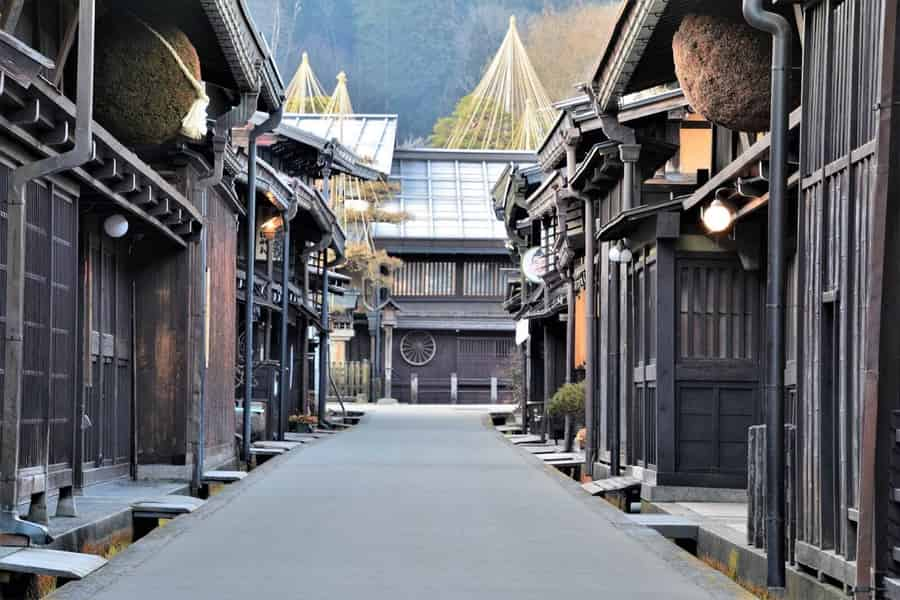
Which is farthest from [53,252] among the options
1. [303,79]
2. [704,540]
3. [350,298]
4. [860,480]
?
[303,79]

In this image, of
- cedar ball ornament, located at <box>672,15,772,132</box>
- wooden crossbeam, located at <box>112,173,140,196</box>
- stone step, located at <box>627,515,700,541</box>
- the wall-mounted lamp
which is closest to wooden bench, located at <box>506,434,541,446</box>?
the wall-mounted lamp

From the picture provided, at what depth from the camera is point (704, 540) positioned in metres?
14.0

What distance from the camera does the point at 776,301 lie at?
10.9 metres

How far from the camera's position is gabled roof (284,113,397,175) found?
68.2 m

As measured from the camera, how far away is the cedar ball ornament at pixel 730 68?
14406 mm

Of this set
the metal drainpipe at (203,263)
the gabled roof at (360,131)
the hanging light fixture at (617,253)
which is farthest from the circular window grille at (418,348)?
the hanging light fixture at (617,253)

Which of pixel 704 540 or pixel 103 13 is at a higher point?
pixel 103 13

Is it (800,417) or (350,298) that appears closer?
(800,417)

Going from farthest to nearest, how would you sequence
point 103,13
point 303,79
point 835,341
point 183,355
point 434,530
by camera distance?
point 303,79
point 183,355
point 103,13
point 434,530
point 835,341

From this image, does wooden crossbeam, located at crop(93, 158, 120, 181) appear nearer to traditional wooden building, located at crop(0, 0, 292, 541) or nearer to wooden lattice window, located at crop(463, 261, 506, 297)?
traditional wooden building, located at crop(0, 0, 292, 541)

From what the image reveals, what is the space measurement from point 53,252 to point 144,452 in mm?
7034

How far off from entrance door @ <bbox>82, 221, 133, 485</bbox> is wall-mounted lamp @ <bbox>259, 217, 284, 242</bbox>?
13.3m

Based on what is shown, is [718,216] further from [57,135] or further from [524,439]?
[524,439]

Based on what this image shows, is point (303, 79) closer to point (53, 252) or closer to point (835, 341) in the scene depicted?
point (53, 252)
